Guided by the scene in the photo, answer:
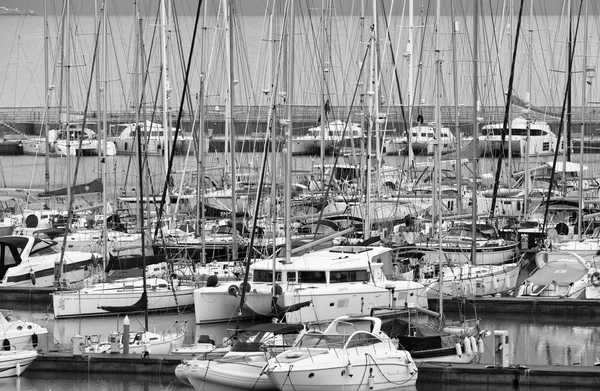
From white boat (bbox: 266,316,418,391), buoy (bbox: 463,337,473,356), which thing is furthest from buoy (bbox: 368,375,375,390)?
buoy (bbox: 463,337,473,356)

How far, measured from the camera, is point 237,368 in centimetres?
2417

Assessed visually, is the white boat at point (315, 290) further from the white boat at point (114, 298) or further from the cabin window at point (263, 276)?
the white boat at point (114, 298)

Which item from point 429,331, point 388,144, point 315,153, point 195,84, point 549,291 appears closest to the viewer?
point 429,331

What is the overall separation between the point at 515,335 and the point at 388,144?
40.2 metres

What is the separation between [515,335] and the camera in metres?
31.3

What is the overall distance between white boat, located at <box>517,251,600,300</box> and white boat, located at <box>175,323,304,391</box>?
1104cm

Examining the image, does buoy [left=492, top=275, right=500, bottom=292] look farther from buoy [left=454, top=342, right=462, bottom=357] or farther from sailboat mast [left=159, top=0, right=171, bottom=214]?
sailboat mast [left=159, top=0, right=171, bottom=214]

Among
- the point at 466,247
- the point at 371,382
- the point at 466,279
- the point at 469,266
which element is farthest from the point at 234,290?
the point at 466,247

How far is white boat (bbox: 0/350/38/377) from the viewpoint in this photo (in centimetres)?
2608

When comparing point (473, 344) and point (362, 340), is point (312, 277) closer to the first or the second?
point (473, 344)

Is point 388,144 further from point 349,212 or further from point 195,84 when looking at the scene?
point 195,84

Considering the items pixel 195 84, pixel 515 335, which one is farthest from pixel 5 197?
pixel 195 84

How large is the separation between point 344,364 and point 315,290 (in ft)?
24.6

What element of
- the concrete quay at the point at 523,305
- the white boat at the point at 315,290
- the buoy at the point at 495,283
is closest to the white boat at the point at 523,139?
the buoy at the point at 495,283
